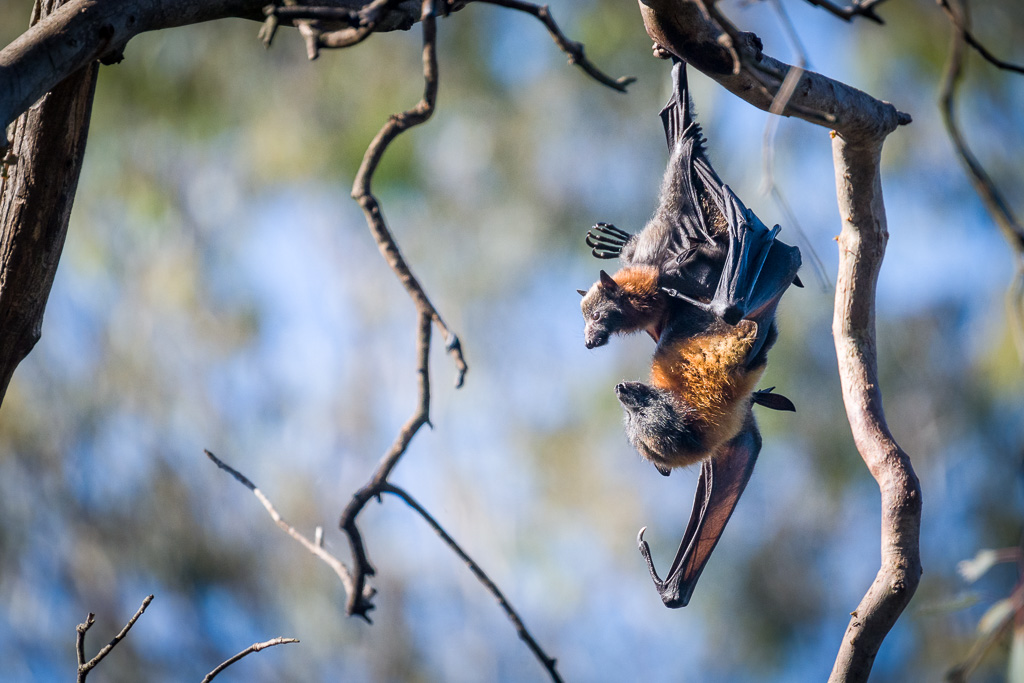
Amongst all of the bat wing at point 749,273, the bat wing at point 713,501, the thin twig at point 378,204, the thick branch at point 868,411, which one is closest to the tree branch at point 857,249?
the thick branch at point 868,411

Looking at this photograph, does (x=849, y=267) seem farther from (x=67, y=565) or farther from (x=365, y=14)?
(x=67, y=565)

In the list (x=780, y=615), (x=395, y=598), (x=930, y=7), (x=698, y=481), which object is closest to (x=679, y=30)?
(x=698, y=481)

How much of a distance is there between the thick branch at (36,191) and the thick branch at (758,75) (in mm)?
1072

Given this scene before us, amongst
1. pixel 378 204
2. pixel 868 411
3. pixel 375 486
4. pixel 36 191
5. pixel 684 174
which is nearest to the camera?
pixel 375 486

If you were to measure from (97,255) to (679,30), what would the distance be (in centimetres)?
807

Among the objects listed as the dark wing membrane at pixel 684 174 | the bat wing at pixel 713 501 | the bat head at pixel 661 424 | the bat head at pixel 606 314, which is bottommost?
the bat wing at pixel 713 501

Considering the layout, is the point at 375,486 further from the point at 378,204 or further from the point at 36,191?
the point at 36,191

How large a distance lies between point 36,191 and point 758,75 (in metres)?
1.30

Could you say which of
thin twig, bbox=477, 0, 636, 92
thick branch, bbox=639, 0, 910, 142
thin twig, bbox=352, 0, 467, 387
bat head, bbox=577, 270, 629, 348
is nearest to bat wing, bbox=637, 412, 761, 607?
bat head, bbox=577, 270, 629, 348

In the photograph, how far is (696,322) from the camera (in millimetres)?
2090

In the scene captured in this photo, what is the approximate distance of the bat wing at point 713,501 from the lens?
2.13 metres

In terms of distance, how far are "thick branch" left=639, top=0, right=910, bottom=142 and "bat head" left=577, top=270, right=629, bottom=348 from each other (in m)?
0.53

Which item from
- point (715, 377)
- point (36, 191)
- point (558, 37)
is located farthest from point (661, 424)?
point (36, 191)

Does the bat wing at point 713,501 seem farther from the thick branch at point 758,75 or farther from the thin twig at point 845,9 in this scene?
the thin twig at point 845,9
